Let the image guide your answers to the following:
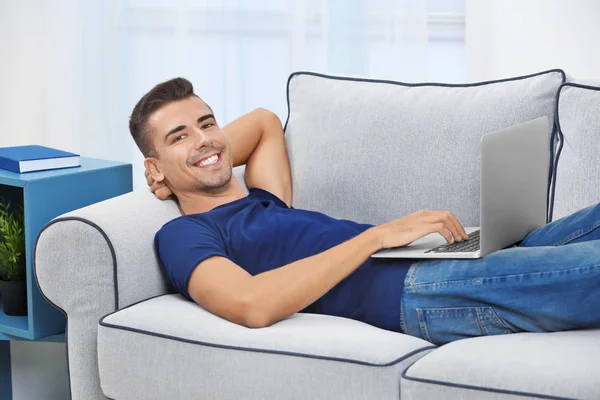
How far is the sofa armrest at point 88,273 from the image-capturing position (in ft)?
6.10

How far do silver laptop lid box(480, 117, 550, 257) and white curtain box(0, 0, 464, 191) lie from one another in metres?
1.39

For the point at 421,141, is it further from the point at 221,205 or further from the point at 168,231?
the point at 168,231

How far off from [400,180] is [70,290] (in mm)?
876

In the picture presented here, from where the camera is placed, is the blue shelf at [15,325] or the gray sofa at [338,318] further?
the blue shelf at [15,325]

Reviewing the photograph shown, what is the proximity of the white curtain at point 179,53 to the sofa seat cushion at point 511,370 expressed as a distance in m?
1.84

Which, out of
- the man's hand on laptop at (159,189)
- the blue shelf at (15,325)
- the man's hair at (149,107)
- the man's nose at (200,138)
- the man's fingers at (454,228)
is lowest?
the blue shelf at (15,325)

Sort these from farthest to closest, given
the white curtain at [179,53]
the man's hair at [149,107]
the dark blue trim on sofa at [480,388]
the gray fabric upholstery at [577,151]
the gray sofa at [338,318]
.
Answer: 1. the white curtain at [179,53]
2. the man's hair at [149,107]
3. the gray fabric upholstery at [577,151]
4. the gray sofa at [338,318]
5. the dark blue trim on sofa at [480,388]

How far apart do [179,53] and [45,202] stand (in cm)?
134

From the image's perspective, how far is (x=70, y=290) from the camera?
6.17 feet

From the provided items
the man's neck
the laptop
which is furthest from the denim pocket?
the man's neck

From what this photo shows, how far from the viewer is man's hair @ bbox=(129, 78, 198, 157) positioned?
6.94 feet

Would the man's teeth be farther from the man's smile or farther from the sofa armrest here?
the sofa armrest

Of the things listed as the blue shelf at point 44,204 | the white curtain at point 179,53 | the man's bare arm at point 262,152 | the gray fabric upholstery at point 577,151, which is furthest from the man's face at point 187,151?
the white curtain at point 179,53

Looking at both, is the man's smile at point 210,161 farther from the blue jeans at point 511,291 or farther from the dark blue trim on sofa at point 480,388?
the dark blue trim on sofa at point 480,388
